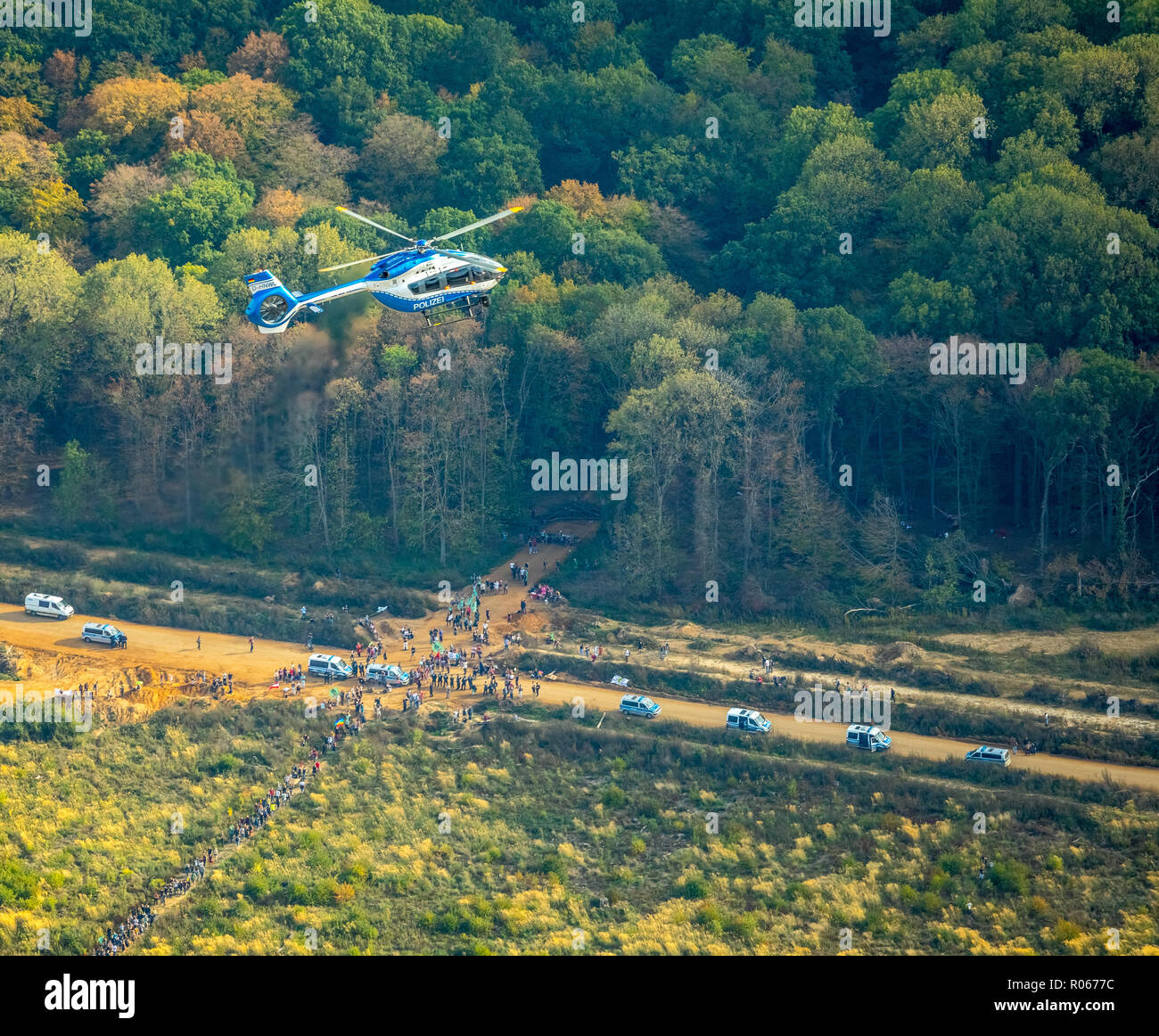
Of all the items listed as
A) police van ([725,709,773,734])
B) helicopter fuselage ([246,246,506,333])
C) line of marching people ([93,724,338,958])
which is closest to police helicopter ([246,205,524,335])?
helicopter fuselage ([246,246,506,333])

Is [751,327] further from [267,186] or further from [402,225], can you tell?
[267,186]

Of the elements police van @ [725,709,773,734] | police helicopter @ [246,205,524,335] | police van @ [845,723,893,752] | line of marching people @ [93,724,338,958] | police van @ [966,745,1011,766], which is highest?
police helicopter @ [246,205,524,335]

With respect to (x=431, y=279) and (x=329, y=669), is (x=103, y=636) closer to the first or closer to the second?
(x=329, y=669)

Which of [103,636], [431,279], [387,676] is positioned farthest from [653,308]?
[103,636]

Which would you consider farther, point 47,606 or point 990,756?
point 47,606

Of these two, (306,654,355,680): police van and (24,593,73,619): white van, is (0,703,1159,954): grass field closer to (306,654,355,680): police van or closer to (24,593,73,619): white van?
(306,654,355,680): police van

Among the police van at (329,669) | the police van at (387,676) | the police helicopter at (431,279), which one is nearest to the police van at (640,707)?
the police van at (387,676)

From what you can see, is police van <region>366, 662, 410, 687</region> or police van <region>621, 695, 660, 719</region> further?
police van <region>366, 662, 410, 687</region>
